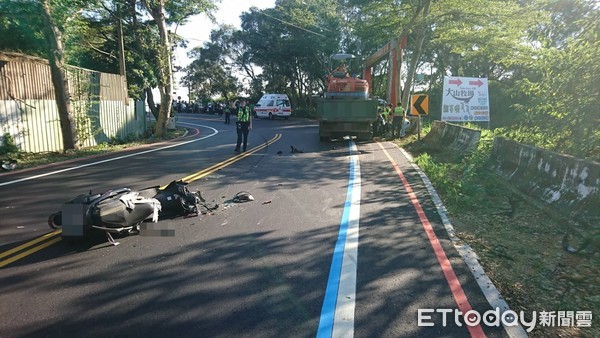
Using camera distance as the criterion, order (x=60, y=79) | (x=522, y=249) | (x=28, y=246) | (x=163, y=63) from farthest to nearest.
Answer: (x=163, y=63)
(x=60, y=79)
(x=522, y=249)
(x=28, y=246)

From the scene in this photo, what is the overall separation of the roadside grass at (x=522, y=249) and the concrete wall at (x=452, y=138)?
9.59 ft

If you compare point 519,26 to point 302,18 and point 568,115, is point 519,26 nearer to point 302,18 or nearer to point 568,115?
point 568,115

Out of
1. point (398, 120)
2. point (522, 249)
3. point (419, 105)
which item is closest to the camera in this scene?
point (522, 249)

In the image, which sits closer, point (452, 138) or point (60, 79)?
point (452, 138)

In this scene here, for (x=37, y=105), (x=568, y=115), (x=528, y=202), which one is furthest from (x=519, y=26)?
(x=37, y=105)

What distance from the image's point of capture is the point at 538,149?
25.2 feet

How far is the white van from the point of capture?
37656 millimetres

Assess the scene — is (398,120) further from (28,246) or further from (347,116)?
(28,246)

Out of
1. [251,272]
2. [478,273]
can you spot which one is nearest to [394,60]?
[478,273]

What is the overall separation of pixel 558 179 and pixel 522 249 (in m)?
2.17

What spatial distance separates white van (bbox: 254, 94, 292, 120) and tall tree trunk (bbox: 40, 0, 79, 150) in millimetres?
23610

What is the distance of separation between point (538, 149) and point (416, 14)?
13.2m

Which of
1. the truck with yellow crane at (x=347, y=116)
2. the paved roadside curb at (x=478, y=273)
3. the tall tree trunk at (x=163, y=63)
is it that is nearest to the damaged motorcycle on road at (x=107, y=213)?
the paved roadside curb at (x=478, y=273)

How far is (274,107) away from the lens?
3766 cm
